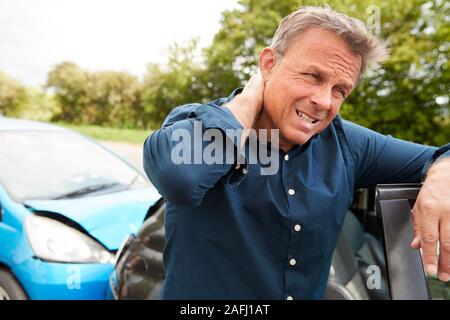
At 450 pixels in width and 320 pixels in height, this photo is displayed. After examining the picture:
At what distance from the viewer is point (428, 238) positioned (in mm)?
964

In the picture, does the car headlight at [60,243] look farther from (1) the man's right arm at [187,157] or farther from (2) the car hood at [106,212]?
(1) the man's right arm at [187,157]

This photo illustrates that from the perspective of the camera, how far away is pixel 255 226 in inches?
48.0

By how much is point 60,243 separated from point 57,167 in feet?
2.92

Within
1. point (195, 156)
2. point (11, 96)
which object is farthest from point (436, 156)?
point (11, 96)

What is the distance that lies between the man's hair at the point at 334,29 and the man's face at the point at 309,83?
17 mm

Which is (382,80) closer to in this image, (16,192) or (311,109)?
(311,109)

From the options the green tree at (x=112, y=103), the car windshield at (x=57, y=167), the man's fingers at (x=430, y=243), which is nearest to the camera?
the man's fingers at (x=430, y=243)

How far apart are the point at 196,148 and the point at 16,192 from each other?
224cm

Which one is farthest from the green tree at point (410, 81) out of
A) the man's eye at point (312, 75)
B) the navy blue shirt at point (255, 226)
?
the navy blue shirt at point (255, 226)

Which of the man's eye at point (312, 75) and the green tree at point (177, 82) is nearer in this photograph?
the man's eye at point (312, 75)

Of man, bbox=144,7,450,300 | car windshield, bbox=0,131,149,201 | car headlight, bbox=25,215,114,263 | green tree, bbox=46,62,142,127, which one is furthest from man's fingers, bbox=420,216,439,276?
car windshield, bbox=0,131,149,201

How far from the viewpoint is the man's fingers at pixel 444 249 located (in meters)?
0.95

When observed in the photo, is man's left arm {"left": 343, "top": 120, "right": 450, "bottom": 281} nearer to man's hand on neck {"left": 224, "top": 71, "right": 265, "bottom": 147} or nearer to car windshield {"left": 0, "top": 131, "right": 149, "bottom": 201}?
man's hand on neck {"left": 224, "top": 71, "right": 265, "bottom": 147}

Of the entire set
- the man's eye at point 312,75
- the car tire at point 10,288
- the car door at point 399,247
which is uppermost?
A: the man's eye at point 312,75
